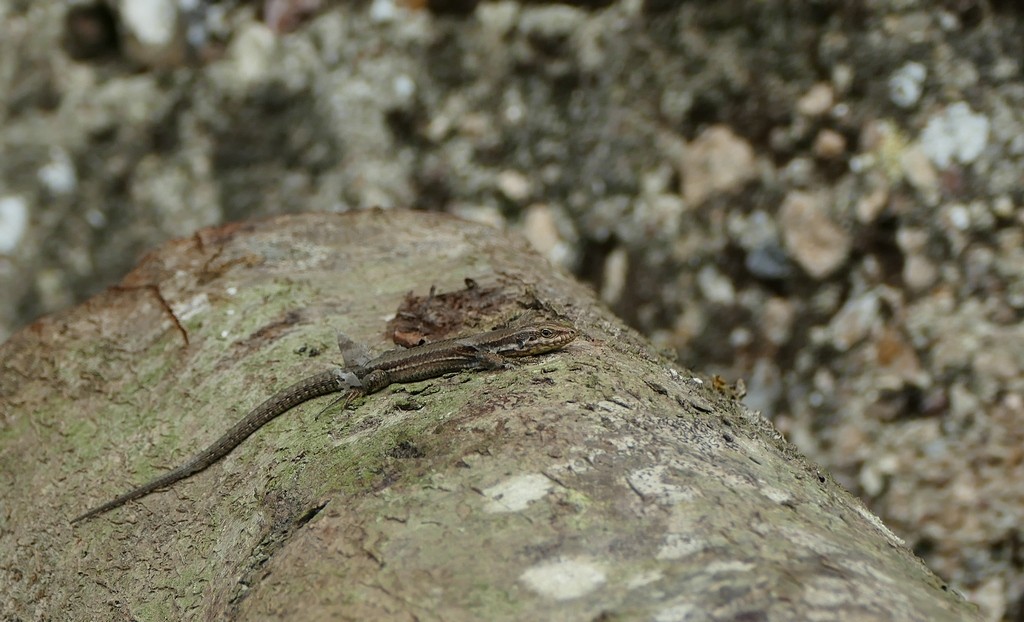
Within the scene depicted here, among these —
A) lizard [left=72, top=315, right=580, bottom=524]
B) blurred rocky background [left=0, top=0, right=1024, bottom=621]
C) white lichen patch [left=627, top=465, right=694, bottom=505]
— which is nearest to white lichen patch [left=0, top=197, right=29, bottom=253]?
blurred rocky background [left=0, top=0, right=1024, bottom=621]

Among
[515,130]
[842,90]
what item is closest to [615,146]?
[515,130]

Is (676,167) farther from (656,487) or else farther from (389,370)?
(656,487)

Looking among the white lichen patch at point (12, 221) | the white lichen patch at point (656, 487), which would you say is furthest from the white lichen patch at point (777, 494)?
the white lichen patch at point (12, 221)

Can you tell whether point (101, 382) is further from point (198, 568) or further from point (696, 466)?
point (696, 466)

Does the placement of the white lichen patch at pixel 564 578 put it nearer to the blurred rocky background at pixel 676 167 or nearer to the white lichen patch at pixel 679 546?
the white lichen patch at pixel 679 546

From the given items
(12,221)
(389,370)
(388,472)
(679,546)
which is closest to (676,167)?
(389,370)

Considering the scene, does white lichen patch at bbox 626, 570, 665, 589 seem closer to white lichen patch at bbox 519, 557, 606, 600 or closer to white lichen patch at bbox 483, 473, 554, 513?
white lichen patch at bbox 519, 557, 606, 600
